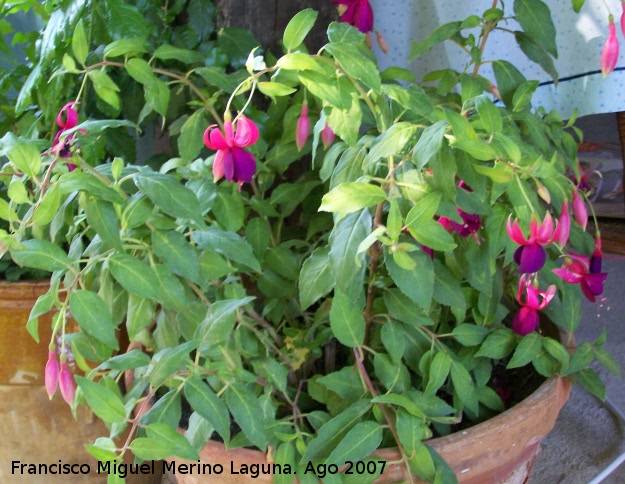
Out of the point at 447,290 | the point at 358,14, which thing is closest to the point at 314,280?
the point at 447,290

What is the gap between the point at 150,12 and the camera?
3.22 feet

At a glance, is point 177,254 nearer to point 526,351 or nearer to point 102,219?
point 102,219

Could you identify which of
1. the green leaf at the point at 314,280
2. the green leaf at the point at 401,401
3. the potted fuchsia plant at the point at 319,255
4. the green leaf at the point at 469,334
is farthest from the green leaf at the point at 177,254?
the green leaf at the point at 469,334

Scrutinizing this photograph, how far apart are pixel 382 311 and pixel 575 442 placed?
0.67 meters

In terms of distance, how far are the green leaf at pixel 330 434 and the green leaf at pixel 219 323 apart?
0.14m

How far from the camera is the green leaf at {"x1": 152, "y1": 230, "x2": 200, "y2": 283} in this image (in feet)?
2.02

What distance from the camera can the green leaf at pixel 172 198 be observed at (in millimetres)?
593

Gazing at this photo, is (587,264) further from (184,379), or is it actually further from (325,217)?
(184,379)

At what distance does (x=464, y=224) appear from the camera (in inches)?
24.7

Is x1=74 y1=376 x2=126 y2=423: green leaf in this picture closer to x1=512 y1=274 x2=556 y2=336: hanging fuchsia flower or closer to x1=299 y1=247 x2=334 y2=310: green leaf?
x1=299 y1=247 x2=334 y2=310: green leaf

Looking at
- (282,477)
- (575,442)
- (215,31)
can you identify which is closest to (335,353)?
(282,477)

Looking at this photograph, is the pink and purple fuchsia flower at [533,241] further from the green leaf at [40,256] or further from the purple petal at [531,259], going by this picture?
the green leaf at [40,256]

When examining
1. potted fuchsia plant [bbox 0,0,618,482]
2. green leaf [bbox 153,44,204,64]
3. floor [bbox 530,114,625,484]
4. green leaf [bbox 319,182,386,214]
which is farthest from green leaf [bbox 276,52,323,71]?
floor [bbox 530,114,625,484]

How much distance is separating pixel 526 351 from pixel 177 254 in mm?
411
